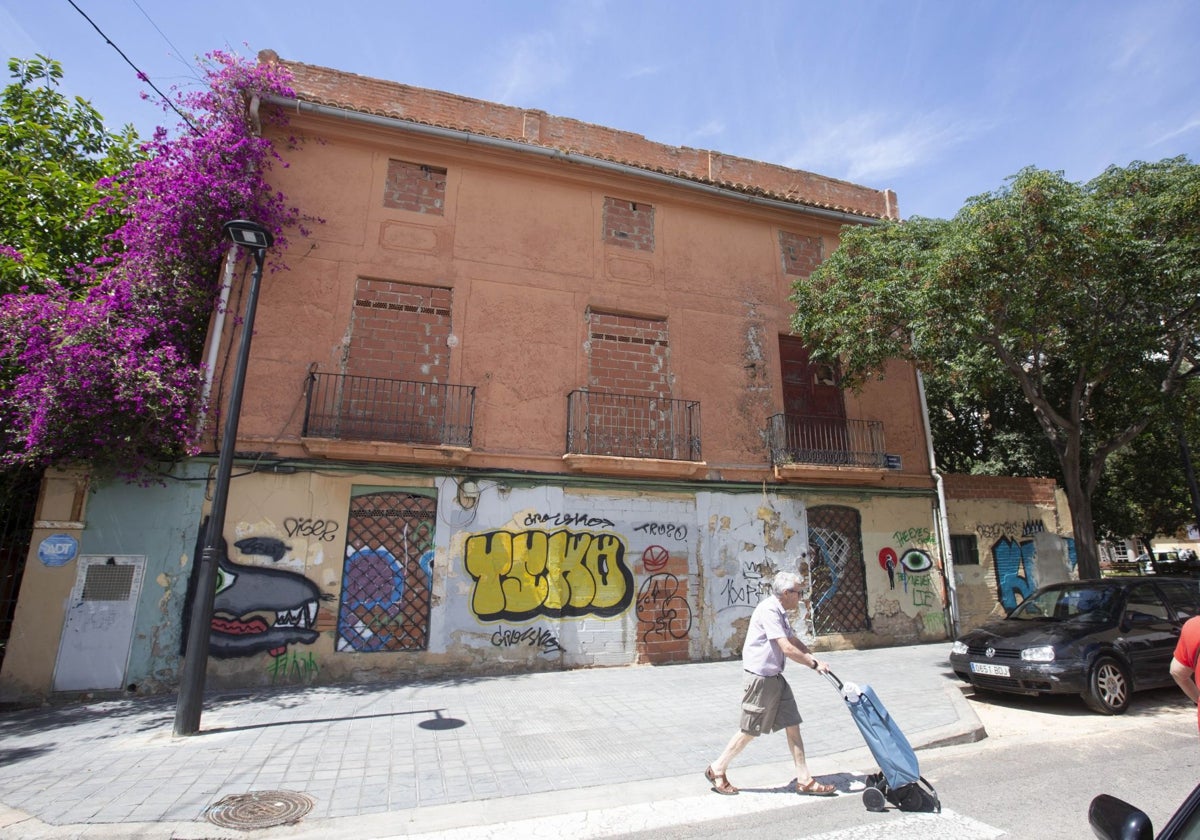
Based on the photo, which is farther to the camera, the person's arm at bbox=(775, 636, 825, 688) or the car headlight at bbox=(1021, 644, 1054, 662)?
the car headlight at bbox=(1021, 644, 1054, 662)

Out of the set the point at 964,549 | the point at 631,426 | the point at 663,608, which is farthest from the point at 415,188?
the point at 964,549

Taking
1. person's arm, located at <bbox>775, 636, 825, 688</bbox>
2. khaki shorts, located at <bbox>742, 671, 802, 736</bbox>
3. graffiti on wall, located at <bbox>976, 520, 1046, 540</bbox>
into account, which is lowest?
khaki shorts, located at <bbox>742, 671, 802, 736</bbox>

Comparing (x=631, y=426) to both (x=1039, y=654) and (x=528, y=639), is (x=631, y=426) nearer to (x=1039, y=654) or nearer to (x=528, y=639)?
(x=528, y=639)

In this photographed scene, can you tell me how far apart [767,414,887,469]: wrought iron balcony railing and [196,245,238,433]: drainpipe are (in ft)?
30.2

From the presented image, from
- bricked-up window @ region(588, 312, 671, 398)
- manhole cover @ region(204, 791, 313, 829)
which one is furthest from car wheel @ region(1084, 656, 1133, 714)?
manhole cover @ region(204, 791, 313, 829)

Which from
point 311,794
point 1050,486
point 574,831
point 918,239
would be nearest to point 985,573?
point 1050,486

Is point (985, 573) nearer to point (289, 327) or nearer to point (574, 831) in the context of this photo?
point (574, 831)

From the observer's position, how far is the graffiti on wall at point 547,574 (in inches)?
362

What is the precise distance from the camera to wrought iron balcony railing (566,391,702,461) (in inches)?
402

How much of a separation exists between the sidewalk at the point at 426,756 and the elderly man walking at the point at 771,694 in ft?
0.67

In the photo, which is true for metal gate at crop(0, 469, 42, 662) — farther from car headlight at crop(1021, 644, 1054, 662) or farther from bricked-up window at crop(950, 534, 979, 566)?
bricked-up window at crop(950, 534, 979, 566)

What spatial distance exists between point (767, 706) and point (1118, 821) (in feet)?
9.10

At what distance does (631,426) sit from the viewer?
1058 centimetres

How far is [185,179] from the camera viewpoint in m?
8.93
